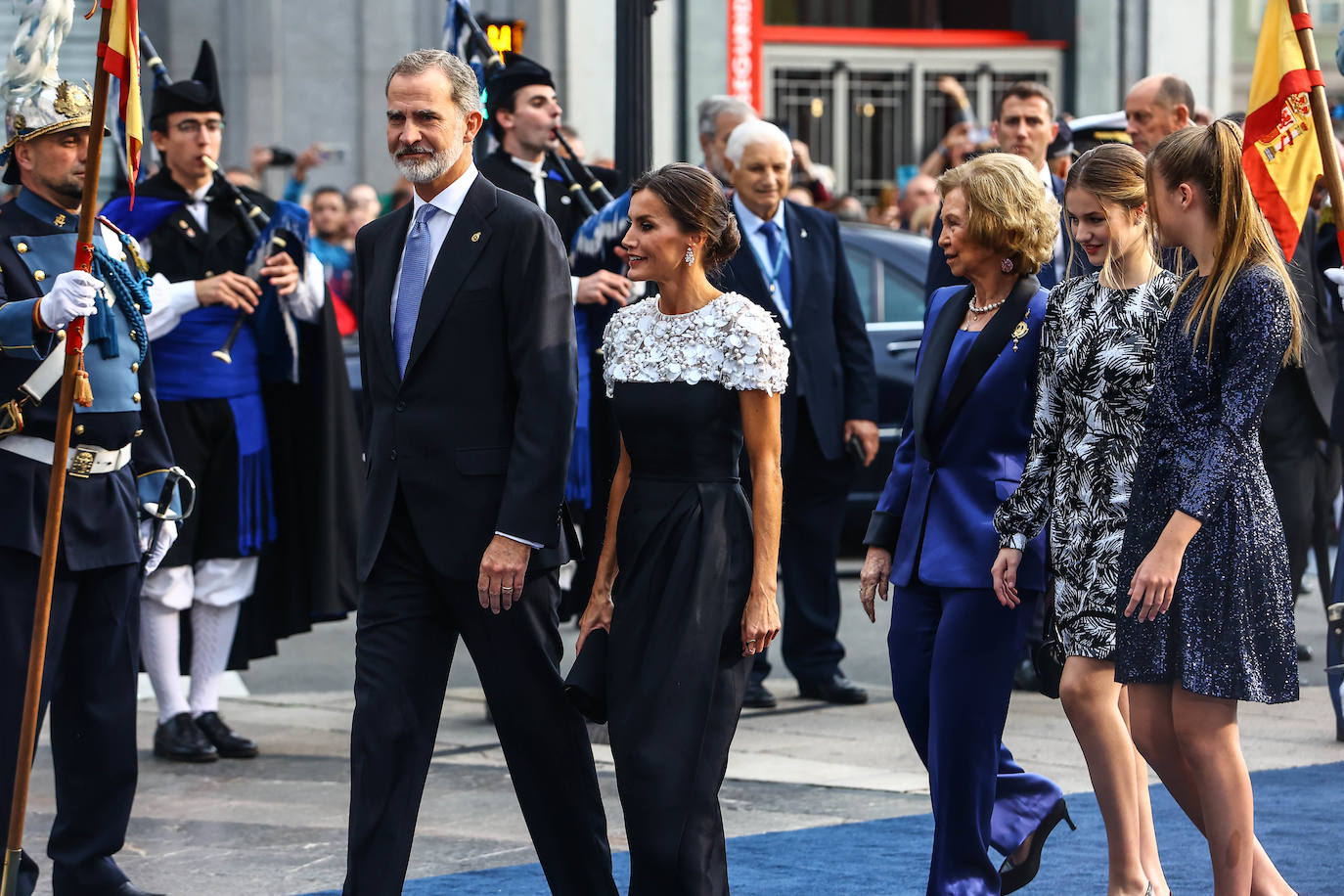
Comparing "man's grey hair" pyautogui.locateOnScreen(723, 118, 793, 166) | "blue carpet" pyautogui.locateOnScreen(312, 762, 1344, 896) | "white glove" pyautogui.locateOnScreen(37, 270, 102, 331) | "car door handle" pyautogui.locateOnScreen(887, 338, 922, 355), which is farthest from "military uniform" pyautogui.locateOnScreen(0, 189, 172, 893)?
"car door handle" pyautogui.locateOnScreen(887, 338, 922, 355)

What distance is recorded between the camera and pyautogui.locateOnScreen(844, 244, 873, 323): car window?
10930 mm

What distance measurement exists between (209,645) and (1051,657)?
11.0ft

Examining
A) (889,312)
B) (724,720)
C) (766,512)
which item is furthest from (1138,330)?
(889,312)

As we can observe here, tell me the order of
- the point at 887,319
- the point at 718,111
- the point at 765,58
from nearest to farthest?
the point at 718,111
the point at 887,319
the point at 765,58

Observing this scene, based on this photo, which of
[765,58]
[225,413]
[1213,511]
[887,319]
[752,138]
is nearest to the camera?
[1213,511]

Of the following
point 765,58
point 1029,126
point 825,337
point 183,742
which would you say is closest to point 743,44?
point 765,58

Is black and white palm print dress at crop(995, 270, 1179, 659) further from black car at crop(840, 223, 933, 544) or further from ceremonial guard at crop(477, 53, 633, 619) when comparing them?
black car at crop(840, 223, 933, 544)

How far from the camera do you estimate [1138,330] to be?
459cm

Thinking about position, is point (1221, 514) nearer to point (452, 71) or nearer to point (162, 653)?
point (452, 71)

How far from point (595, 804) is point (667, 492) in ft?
2.30

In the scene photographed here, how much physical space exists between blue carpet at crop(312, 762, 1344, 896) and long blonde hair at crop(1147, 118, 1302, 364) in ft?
5.01

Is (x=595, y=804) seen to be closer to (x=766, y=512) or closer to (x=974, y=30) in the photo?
(x=766, y=512)

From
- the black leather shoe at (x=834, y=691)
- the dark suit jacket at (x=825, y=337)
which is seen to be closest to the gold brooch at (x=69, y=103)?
the dark suit jacket at (x=825, y=337)

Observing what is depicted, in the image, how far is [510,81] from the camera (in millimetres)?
7277
